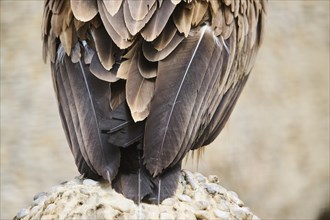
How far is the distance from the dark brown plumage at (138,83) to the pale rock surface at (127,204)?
0.05m

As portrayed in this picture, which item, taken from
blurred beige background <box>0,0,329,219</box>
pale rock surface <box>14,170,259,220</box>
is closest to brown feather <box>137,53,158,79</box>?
pale rock surface <box>14,170,259,220</box>

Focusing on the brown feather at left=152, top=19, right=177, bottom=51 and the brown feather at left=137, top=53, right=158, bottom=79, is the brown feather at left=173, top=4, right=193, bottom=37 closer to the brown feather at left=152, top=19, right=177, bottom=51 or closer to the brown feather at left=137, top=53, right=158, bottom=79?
the brown feather at left=152, top=19, right=177, bottom=51

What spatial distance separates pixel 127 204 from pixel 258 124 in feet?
10.1

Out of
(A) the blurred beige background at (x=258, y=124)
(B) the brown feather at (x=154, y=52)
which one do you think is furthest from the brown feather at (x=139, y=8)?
(A) the blurred beige background at (x=258, y=124)

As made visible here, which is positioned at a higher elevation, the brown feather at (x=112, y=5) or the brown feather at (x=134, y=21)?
the brown feather at (x=112, y=5)

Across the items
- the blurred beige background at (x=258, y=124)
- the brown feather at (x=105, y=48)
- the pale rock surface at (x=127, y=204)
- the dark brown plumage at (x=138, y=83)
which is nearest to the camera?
the pale rock surface at (x=127, y=204)

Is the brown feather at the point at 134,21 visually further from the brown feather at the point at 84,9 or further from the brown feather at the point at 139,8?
the brown feather at the point at 84,9

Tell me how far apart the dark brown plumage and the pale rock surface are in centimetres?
5

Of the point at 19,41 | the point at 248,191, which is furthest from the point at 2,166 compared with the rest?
the point at 248,191

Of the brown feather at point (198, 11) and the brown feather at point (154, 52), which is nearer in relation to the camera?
the brown feather at point (154, 52)

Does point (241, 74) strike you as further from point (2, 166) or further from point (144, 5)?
point (2, 166)

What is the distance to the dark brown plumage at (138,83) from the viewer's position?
3.19 meters

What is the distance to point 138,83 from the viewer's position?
3.24 meters

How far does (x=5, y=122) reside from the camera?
584 cm
